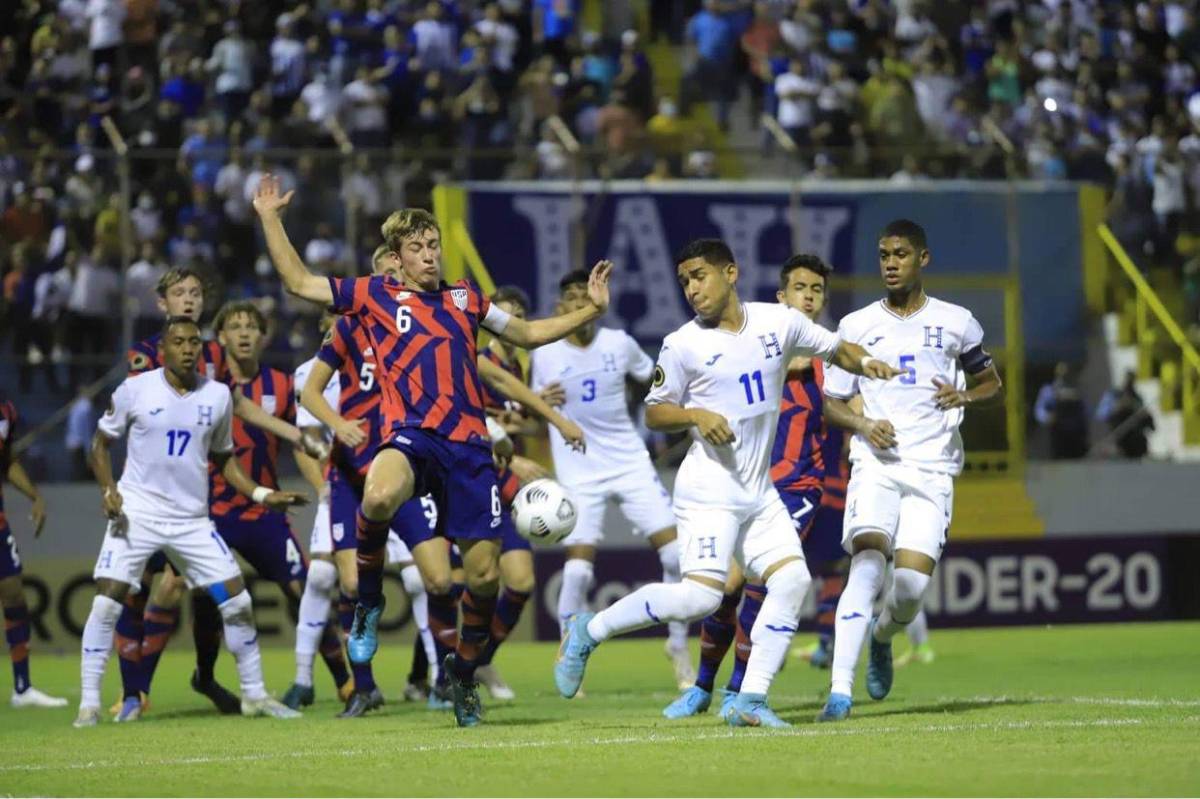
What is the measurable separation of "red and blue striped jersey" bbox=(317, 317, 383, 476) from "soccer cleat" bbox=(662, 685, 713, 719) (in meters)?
2.14

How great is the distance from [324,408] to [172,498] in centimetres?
152

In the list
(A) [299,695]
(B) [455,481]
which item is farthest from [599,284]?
(A) [299,695]

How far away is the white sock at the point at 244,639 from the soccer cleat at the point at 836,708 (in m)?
3.61

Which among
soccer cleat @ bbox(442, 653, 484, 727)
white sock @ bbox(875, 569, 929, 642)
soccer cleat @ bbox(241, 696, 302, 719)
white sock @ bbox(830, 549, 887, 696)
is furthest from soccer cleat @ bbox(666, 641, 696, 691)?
white sock @ bbox(830, 549, 887, 696)

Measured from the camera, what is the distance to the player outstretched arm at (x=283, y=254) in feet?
30.8

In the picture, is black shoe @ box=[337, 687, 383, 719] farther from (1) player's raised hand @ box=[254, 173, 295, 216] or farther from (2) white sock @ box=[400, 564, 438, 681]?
(1) player's raised hand @ box=[254, 173, 295, 216]

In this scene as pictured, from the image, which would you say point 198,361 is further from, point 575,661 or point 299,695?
point 575,661

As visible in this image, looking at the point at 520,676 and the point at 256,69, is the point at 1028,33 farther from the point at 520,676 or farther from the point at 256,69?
the point at 520,676

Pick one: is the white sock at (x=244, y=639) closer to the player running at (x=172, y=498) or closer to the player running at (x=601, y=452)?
the player running at (x=172, y=498)

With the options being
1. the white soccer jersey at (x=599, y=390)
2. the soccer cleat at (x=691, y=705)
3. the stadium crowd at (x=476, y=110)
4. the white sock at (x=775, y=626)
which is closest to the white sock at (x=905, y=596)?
the white sock at (x=775, y=626)

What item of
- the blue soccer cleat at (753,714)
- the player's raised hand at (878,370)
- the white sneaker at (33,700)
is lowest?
the white sneaker at (33,700)

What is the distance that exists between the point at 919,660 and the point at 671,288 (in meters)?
5.70

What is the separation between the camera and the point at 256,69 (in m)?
22.1

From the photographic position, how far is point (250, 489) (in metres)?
11.7
